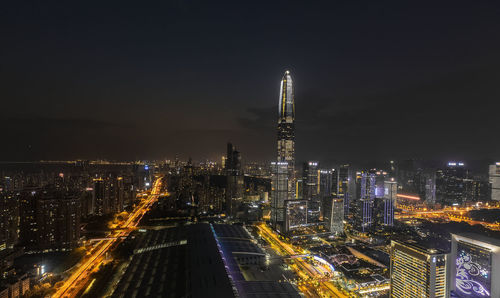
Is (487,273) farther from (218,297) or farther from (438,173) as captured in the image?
(438,173)

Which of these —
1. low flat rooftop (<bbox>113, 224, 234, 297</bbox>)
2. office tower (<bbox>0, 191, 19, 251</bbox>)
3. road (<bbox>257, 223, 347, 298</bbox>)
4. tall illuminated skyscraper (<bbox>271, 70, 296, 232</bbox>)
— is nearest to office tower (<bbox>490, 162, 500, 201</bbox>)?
tall illuminated skyscraper (<bbox>271, 70, 296, 232</bbox>)

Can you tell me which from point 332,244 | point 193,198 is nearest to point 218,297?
point 332,244

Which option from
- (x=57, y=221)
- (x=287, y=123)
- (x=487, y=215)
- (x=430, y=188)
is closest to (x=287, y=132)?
(x=287, y=123)

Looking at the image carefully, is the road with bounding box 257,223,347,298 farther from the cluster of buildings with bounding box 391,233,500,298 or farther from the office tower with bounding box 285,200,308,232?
the cluster of buildings with bounding box 391,233,500,298

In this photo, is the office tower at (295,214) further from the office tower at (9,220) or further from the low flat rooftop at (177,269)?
the office tower at (9,220)

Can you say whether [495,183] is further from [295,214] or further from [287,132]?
[295,214]
